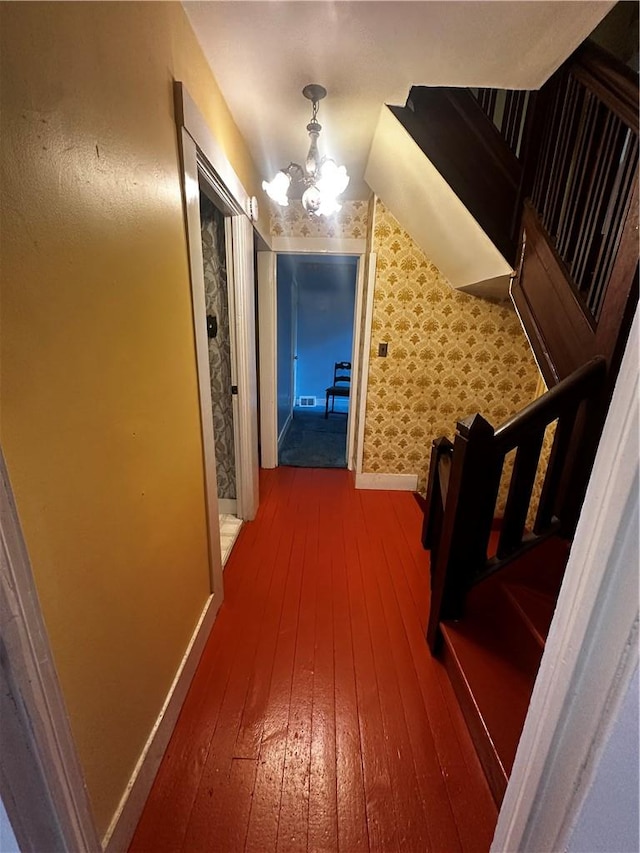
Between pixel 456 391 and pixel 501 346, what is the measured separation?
48 centimetres

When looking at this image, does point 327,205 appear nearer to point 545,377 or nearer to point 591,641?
point 545,377

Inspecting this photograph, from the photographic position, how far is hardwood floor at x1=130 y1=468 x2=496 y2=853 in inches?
37.4

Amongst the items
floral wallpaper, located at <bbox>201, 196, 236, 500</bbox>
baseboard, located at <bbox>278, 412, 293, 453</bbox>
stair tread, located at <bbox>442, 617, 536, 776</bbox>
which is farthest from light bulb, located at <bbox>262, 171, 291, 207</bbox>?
baseboard, located at <bbox>278, 412, 293, 453</bbox>

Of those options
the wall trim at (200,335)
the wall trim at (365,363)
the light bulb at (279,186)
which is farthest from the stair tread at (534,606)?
the light bulb at (279,186)

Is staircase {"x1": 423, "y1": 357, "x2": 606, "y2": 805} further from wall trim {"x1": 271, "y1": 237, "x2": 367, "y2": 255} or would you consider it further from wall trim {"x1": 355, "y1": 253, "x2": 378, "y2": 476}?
wall trim {"x1": 271, "y1": 237, "x2": 367, "y2": 255}

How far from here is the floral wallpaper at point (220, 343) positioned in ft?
6.66

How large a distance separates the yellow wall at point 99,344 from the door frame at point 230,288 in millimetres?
76

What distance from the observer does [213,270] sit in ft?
6.78

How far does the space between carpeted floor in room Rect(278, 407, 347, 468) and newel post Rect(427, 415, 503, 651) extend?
2133 millimetres

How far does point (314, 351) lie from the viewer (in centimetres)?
624

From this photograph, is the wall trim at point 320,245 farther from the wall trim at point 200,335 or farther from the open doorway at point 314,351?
the wall trim at point 200,335

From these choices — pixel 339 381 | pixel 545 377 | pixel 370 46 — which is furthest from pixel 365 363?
pixel 339 381

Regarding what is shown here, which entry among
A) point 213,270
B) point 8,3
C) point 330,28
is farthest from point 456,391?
point 8,3

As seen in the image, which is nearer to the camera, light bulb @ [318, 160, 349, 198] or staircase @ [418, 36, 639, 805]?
staircase @ [418, 36, 639, 805]
